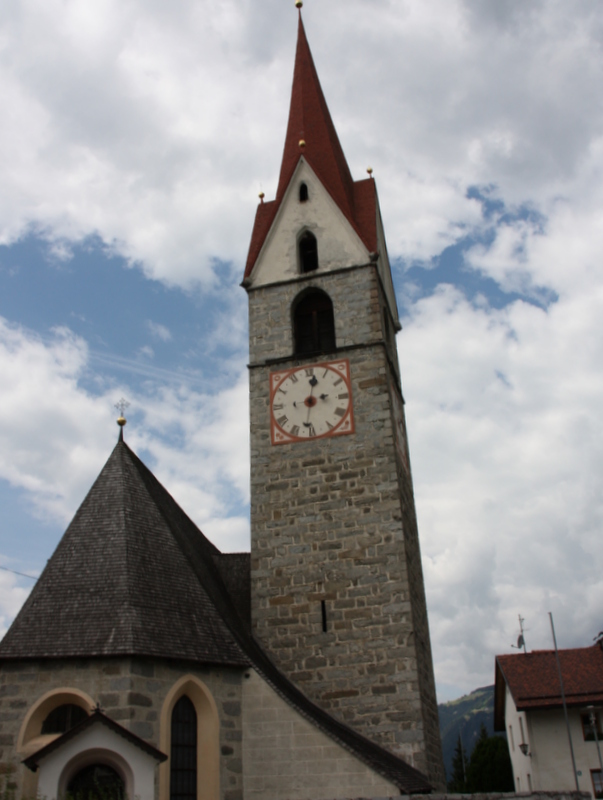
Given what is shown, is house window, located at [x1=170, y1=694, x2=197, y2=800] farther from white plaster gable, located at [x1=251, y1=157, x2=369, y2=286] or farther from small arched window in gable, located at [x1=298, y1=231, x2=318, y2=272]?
small arched window in gable, located at [x1=298, y1=231, x2=318, y2=272]

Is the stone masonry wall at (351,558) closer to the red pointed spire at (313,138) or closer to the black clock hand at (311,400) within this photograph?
the black clock hand at (311,400)

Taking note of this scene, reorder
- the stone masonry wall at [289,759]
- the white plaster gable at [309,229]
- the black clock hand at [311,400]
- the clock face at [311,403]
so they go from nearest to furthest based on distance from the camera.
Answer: the stone masonry wall at [289,759] < the clock face at [311,403] < the black clock hand at [311,400] < the white plaster gable at [309,229]

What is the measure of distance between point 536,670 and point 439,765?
1183 centimetres

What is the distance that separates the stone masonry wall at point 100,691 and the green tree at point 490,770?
25728 mm

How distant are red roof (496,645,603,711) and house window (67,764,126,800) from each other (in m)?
16.8

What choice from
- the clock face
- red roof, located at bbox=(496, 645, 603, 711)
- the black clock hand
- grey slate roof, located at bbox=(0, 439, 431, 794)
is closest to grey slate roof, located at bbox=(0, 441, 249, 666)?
grey slate roof, located at bbox=(0, 439, 431, 794)

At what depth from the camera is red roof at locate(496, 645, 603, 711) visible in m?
24.2

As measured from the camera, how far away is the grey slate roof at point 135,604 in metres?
12.0

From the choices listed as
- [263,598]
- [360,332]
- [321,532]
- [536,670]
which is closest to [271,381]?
[360,332]

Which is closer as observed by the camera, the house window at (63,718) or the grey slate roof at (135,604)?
the house window at (63,718)

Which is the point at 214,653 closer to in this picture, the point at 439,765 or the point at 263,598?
the point at 263,598

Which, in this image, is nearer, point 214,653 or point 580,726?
point 214,653

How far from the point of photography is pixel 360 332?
17844 millimetres

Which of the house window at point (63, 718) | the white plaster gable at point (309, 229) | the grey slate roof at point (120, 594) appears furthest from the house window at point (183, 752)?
the white plaster gable at point (309, 229)
